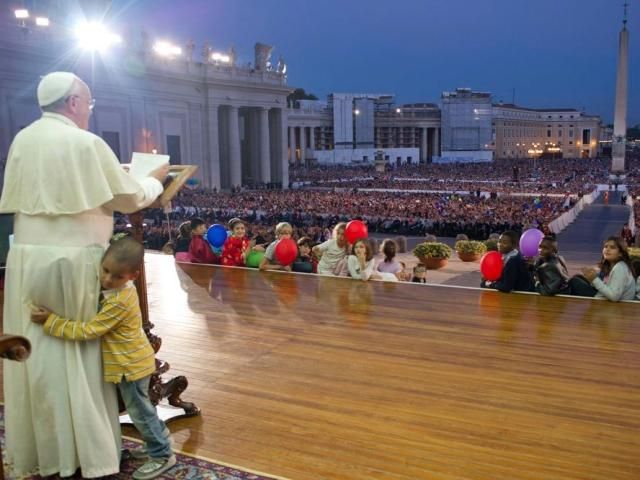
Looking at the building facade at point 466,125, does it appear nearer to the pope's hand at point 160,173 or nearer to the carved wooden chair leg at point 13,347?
the pope's hand at point 160,173

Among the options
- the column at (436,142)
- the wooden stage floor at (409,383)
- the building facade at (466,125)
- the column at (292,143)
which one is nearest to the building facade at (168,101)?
the wooden stage floor at (409,383)

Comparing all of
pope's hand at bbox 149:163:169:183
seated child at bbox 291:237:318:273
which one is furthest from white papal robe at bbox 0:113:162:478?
seated child at bbox 291:237:318:273

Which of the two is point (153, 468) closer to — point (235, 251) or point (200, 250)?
point (235, 251)

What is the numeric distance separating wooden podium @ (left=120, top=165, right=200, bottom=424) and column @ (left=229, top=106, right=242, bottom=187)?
39.3 m

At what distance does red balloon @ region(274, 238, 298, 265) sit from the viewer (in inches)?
351

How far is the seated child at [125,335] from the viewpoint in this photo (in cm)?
301

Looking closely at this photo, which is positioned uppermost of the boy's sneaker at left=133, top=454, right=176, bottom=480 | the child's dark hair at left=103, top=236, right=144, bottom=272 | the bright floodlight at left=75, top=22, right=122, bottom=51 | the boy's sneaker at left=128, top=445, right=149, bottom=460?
the bright floodlight at left=75, top=22, right=122, bottom=51

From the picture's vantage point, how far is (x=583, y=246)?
19.9 meters

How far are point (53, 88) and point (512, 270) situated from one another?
5719 millimetres

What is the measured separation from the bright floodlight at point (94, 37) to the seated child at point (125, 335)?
2837 centimetres

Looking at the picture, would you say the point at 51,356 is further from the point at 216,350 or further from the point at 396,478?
the point at 216,350

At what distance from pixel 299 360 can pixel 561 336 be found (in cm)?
241

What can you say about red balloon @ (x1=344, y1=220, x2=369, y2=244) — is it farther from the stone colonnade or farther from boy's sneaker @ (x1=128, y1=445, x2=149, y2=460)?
the stone colonnade

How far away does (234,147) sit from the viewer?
140 feet
